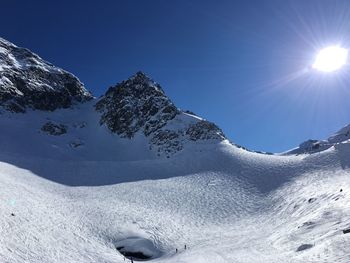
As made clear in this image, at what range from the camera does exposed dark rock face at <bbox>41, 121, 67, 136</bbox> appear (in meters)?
88.2

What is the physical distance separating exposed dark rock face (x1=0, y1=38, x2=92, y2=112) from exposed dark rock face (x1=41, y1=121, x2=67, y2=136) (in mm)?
10301

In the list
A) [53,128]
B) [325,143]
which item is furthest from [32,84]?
[325,143]

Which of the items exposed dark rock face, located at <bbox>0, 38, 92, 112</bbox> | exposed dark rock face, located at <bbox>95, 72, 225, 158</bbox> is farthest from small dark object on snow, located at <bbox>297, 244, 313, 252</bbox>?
exposed dark rock face, located at <bbox>0, 38, 92, 112</bbox>

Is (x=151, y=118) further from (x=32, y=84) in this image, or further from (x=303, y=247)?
(x=303, y=247)

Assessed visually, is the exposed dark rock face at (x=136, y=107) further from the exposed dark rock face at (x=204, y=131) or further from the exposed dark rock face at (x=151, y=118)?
the exposed dark rock face at (x=204, y=131)

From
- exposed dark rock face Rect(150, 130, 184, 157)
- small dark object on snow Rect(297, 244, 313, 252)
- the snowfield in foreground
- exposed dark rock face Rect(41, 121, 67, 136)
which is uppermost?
exposed dark rock face Rect(41, 121, 67, 136)

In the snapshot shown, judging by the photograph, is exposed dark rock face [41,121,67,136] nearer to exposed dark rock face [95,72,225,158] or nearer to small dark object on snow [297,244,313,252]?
exposed dark rock face [95,72,225,158]

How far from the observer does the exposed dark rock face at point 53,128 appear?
88.2m

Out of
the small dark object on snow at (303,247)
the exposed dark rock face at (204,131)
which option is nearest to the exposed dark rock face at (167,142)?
the exposed dark rock face at (204,131)

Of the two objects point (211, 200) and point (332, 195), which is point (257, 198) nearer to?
point (211, 200)

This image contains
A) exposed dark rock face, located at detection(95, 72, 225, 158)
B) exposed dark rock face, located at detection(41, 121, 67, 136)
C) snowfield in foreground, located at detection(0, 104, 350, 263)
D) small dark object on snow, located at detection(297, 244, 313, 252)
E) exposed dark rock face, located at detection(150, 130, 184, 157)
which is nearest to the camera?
small dark object on snow, located at detection(297, 244, 313, 252)

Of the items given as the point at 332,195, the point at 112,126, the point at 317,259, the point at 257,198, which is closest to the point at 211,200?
the point at 257,198

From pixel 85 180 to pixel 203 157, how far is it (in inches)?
860

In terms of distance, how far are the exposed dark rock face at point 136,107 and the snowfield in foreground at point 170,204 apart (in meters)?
10.5
